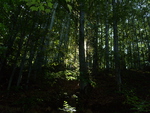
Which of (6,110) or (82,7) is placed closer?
(6,110)

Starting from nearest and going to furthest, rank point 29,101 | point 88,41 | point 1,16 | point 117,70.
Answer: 1. point 29,101
2. point 1,16
3. point 117,70
4. point 88,41

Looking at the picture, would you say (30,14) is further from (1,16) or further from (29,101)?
(29,101)

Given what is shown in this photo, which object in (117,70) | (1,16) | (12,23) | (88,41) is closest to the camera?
(1,16)

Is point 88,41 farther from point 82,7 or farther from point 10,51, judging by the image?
point 10,51

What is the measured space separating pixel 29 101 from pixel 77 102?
2125 mm

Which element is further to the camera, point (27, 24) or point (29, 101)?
point (27, 24)

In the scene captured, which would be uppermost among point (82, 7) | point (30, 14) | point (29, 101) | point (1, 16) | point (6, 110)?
point (82, 7)

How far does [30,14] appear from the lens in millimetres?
5785

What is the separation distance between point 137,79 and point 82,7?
755 centimetres

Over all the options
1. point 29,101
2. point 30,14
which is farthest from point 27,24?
point 29,101

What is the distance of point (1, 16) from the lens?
15.5ft

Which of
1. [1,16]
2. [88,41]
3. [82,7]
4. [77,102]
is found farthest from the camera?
[88,41]

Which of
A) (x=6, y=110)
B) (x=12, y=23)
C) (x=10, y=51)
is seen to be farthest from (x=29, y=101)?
(x=12, y=23)

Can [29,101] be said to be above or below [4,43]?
below
